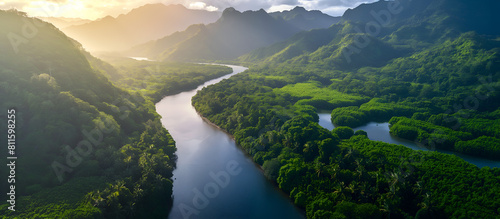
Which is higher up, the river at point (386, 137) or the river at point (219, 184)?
the river at point (386, 137)

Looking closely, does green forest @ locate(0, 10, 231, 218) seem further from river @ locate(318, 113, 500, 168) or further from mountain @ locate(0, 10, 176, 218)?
river @ locate(318, 113, 500, 168)

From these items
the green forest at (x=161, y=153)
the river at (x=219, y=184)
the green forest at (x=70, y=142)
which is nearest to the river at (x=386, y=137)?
the green forest at (x=161, y=153)

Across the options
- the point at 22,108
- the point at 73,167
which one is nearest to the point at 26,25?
the point at 22,108

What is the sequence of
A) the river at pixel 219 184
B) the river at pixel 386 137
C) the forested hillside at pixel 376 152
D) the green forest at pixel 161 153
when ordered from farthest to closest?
the river at pixel 386 137 < the river at pixel 219 184 < the forested hillside at pixel 376 152 < the green forest at pixel 161 153

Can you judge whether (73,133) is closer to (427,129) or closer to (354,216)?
(354,216)

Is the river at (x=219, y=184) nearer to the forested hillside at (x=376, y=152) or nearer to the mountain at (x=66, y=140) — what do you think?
the forested hillside at (x=376, y=152)

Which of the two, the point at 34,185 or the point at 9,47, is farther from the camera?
the point at 9,47

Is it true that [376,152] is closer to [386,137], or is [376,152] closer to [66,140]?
[386,137]

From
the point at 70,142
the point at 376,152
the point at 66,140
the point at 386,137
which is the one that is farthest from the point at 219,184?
the point at 386,137
